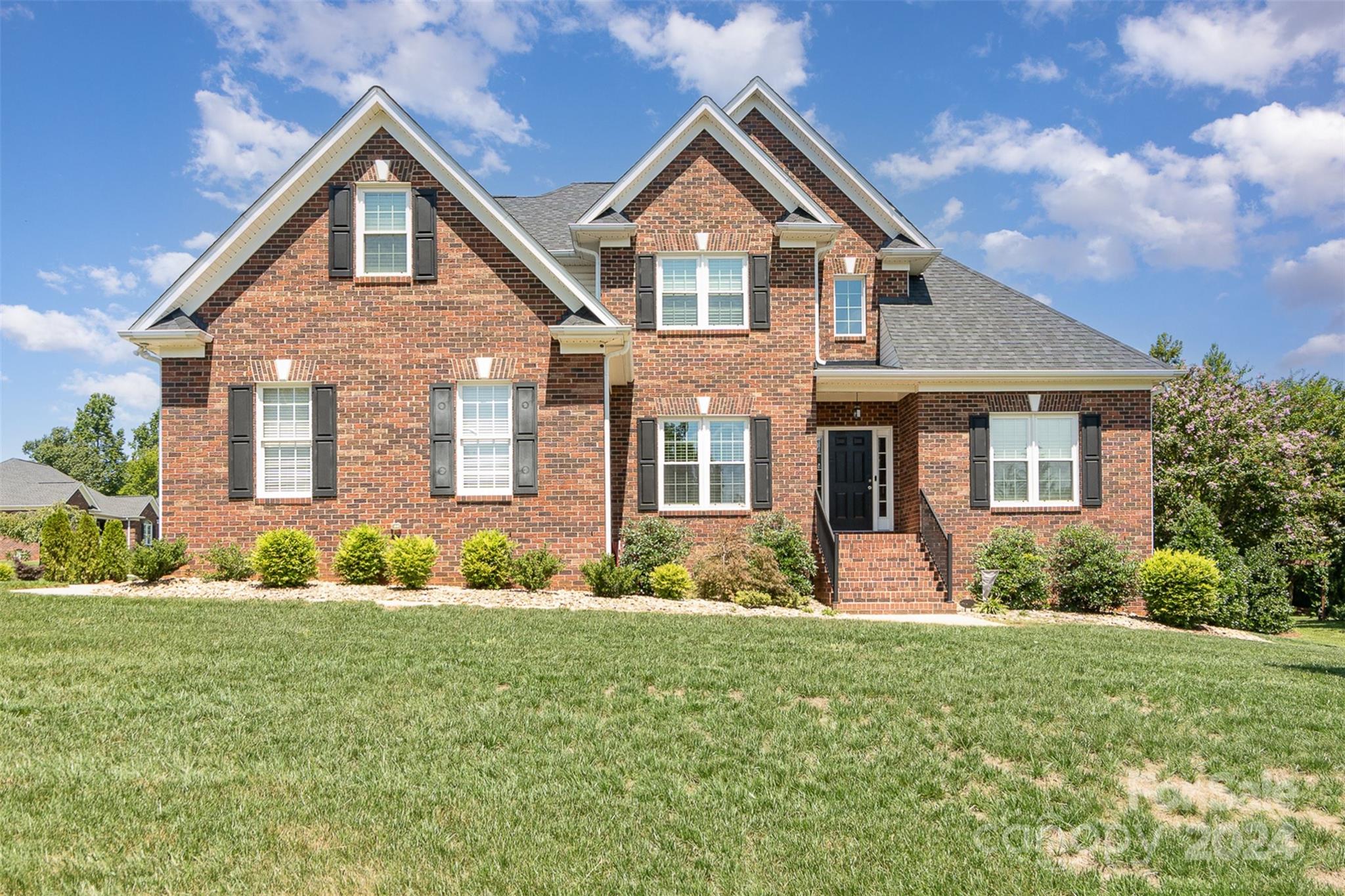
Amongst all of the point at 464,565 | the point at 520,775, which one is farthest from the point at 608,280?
the point at 520,775

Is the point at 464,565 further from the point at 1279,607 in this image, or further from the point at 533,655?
the point at 1279,607

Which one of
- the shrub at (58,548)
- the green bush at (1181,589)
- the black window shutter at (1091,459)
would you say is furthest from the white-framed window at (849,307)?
the shrub at (58,548)

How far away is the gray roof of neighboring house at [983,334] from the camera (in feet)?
56.6

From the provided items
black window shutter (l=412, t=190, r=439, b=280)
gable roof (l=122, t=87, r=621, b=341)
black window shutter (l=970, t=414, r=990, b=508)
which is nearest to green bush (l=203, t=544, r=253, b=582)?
gable roof (l=122, t=87, r=621, b=341)

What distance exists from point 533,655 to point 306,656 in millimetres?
2218

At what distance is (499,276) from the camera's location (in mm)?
15062

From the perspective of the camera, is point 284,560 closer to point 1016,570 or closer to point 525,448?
point 525,448

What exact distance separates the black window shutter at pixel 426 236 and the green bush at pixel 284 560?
15.4 feet

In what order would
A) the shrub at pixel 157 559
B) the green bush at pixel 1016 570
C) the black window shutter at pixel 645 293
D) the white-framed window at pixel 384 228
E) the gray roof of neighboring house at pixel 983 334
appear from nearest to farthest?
the shrub at pixel 157 559 → the white-framed window at pixel 384 228 → the green bush at pixel 1016 570 → the black window shutter at pixel 645 293 → the gray roof of neighboring house at pixel 983 334

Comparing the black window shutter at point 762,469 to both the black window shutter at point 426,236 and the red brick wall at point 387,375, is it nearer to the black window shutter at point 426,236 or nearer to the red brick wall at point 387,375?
the red brick wall at point 387,375

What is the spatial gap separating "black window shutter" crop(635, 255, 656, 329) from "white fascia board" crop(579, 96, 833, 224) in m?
1.11

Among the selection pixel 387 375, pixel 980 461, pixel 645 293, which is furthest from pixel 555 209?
pixel 980 461

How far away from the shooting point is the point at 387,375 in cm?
1507

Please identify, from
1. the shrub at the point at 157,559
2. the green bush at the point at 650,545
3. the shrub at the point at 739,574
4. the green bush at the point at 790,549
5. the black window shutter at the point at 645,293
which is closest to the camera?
the shrub at the point at 157,559
